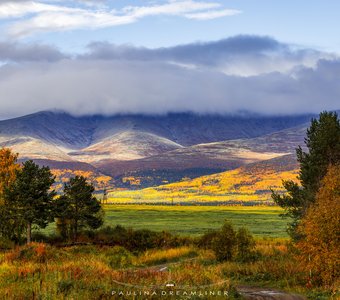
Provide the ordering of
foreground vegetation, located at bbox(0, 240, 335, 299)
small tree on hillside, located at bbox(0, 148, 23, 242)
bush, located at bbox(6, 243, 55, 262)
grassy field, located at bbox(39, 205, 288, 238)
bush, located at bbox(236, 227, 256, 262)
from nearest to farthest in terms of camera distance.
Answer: foreground vegetation, located at bbox(0, 240, 335, 299) < bush, located at bbox(6, 243, 55, 262) < bush, located at bbox(236, 227, 256, 262) < small tree on hillside, located at bbox(0, 148, 23, 242) < grassy field, located at bbox(39, 205, 288, 238)

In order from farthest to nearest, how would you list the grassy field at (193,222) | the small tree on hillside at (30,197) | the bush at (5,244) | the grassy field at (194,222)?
1. the grassy field at (194,222)
2. the grassy field at (193,222)
3. the small tree on hillside at (30,197)
4. the bush at (5,244)

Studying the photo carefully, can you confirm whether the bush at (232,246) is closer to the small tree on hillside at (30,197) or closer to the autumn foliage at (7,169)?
the small tree on hillside at (30,197)

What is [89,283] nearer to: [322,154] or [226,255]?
[226,255]

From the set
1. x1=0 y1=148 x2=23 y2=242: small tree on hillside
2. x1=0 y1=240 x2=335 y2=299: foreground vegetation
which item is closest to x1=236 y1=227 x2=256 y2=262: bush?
x1=0 y1=240 x2=335 y2=299: foreground vegetation

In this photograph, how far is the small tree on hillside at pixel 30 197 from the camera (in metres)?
46.9

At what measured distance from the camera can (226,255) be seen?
124ft

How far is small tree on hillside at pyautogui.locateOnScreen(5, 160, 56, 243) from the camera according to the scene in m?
46.9

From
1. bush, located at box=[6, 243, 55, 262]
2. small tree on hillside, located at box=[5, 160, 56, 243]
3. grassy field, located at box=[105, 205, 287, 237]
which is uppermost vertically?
A: small tree on hillside, located at box=[5, 160, 56, 243]

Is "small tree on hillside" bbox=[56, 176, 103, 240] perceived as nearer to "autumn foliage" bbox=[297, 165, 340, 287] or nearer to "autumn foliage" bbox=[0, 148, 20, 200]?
"autumn foliage" bbox=[0, 148, 20, 200]

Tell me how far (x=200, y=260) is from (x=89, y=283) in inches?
733

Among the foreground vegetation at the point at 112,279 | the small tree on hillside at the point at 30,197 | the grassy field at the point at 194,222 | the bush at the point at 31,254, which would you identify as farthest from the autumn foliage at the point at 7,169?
the grassy field at the point at 194,222

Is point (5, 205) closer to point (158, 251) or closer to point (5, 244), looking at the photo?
point (5, 244)

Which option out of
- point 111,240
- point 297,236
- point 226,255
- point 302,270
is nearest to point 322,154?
point 297,236

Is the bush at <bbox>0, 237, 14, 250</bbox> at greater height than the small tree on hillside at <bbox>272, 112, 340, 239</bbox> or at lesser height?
lesser
